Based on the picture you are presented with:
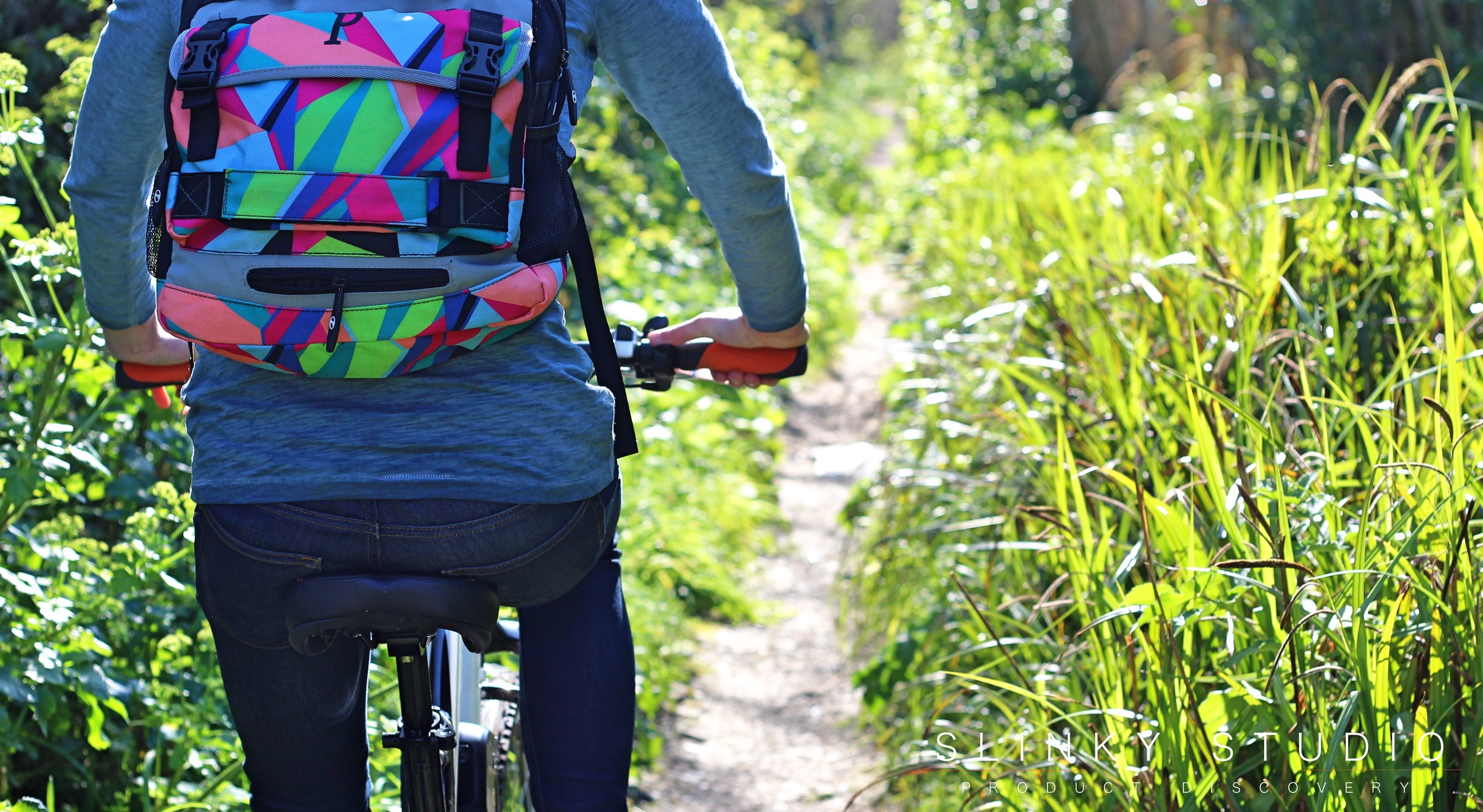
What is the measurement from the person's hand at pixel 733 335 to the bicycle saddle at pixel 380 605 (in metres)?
0.58

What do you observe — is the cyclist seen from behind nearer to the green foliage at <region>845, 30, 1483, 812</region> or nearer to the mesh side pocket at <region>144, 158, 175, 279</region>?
the mesh side pocket at <region>144, 158, 175, 279</region>

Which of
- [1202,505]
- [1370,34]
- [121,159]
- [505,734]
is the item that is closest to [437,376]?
[121,159]

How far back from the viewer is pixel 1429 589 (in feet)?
5.34

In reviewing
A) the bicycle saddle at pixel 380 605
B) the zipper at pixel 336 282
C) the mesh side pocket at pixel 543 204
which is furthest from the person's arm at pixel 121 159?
the bicycle saddle at pixel 380 605

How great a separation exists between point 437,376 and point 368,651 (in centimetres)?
41

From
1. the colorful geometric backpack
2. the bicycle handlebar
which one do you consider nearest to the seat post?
the colorful geometric backpack

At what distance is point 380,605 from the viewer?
54.9 inches

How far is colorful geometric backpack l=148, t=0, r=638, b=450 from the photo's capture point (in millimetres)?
1332

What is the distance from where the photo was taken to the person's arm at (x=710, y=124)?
5.02 ft

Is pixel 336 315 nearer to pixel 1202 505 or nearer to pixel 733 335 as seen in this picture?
pixel 733 335

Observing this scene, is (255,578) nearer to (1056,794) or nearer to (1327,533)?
(1056,794)

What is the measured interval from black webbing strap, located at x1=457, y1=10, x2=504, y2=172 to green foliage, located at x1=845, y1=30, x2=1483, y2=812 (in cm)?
103

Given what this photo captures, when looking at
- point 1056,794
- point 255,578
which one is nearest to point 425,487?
point 255,578

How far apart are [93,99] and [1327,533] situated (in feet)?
5.60
